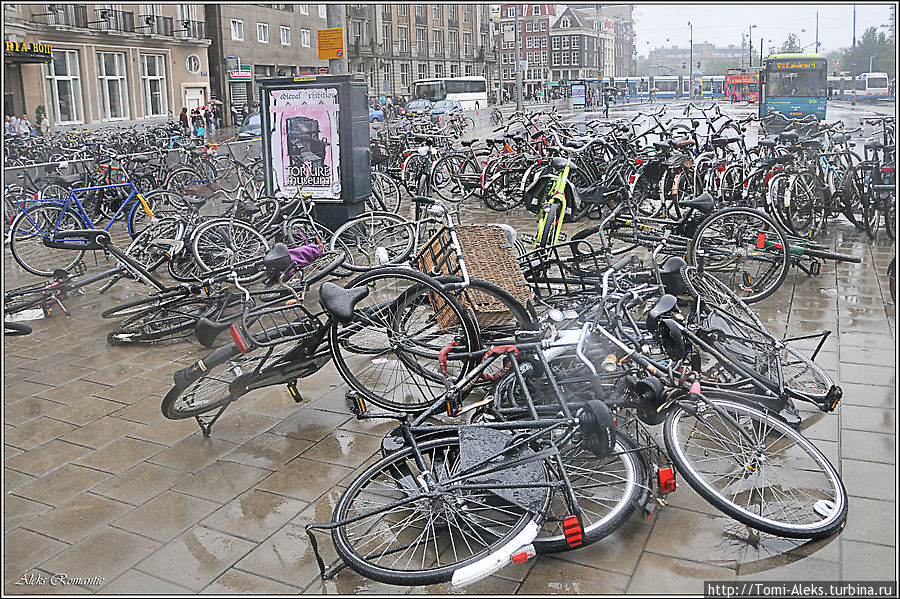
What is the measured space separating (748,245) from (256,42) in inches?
1736

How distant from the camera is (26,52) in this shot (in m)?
25.7

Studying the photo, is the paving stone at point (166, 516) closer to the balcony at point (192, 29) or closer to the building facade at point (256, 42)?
the building facade at point (256, 42)

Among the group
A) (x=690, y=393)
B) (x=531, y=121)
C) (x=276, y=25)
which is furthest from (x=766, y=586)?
(x=276, y=25)

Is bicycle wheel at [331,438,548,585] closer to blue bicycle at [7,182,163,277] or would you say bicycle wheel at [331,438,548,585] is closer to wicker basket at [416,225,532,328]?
wicker basket at [416,225,532,328]

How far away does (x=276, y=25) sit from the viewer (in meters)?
48.1

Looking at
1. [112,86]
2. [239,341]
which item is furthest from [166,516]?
[112,86]

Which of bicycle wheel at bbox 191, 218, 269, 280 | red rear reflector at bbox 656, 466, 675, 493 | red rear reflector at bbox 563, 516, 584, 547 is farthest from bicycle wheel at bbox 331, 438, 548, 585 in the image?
bicycle wheel at bbox 191, 218, 269, 280

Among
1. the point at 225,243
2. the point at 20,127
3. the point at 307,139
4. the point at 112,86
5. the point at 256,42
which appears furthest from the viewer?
the point at 256,42

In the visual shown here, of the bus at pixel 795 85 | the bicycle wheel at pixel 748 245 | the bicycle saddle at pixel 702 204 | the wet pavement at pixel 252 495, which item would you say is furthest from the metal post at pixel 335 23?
the bus at pixel 795 85

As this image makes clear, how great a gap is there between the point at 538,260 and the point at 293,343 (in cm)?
228

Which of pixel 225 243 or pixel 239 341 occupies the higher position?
pixel 225 243

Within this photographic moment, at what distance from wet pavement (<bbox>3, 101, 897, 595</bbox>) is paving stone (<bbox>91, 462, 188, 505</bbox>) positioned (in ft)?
0.03

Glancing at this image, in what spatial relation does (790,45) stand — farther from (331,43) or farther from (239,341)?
(239,341)

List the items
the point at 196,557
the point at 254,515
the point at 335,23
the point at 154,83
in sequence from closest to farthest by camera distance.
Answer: the point at 196,557 → the point at 254,515 → the point at 335,23 → the point at 154,83
